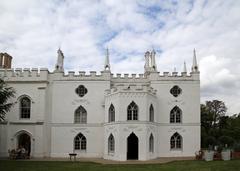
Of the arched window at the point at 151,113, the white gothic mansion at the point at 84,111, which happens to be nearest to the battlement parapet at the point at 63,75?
the white gothic mansion at the point at 84,111

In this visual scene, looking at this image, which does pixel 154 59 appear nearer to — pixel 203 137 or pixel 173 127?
pixel 173 127

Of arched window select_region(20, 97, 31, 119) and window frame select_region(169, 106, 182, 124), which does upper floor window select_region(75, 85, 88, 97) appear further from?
window frame select_region(169, 106, 182, 124)

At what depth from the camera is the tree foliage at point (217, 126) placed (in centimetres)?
4719

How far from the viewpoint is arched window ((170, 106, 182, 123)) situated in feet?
111

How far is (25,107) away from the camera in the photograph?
1336 inches

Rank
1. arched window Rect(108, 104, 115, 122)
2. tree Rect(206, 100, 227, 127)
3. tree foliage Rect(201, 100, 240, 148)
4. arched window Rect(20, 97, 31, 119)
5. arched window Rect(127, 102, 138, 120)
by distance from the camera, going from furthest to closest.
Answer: tree Rect(206, 100, 227, 127), tree foliage Rect(201, 100, 240, 148), arched window Rect(20, 97, 31, 119), arched window Rect(108, 104, 115, 122), arched window Rect(127, 102, 138, 120)

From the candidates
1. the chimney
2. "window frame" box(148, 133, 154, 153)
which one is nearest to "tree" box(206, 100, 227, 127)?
"window frame" box(148, 133, 154, 153)

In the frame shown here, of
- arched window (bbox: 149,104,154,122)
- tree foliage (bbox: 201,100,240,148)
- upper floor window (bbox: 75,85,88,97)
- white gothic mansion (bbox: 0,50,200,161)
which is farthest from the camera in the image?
tree foliage (bbox: 201,100,240,148)

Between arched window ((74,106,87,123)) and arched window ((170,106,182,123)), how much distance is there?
8782 mm

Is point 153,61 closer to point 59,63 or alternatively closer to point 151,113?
point 151,113

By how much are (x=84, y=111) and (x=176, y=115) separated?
9345 mm

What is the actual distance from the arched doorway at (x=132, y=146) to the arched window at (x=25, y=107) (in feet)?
35.6

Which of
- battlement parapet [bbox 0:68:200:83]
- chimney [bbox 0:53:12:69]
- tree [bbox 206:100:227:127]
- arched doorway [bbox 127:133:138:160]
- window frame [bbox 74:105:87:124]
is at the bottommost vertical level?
arched doorway [bbox 127:133:138:160]

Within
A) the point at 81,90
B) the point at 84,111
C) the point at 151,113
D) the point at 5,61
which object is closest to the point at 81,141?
the point at 84,111
